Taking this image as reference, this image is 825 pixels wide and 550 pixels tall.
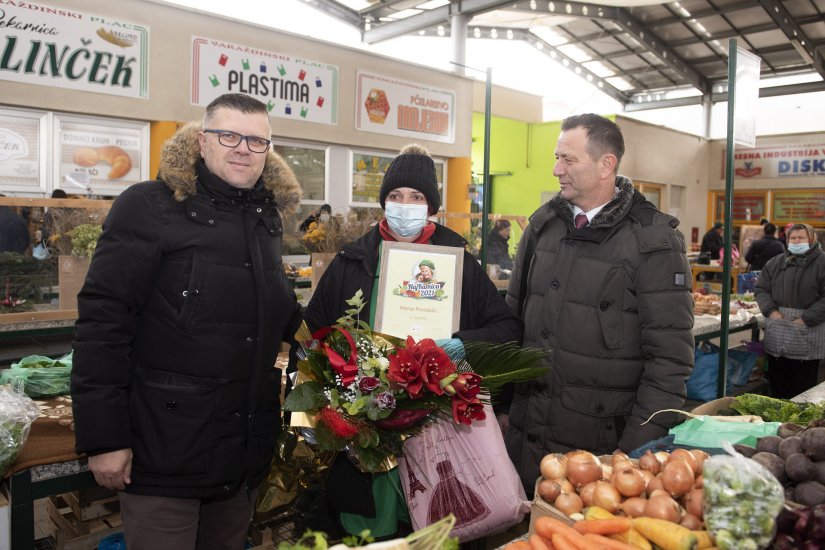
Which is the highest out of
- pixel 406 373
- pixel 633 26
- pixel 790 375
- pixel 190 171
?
pixel 633 26

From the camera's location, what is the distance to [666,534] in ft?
4.24

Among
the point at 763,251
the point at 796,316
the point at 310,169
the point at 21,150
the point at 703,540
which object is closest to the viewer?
the point at 703,540

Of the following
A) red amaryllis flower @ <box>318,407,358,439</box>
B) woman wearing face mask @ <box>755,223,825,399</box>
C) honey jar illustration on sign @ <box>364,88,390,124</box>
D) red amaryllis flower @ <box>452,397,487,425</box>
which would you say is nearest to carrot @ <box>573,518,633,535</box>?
red amaryllis flower @ <box>452,397,487,425</box>

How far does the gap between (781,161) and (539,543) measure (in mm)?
17637

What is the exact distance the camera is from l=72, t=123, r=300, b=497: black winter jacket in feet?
5.74

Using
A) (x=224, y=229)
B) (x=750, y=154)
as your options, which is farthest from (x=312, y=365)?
(x=750, y=154)

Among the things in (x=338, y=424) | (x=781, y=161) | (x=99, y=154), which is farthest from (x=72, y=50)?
(x=781, y=161)

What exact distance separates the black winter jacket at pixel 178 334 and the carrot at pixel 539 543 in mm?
957

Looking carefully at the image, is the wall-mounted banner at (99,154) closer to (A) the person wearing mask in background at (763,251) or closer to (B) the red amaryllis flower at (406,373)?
(B) the red amaryllis flower at (406,373)

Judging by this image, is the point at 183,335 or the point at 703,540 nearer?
the point at 703,540

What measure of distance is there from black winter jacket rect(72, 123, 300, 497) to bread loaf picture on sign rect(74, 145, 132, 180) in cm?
586

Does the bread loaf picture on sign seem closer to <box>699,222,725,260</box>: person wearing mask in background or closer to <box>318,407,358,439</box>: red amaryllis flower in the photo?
<box>318,407,358,439</box>: red amaryllis flower

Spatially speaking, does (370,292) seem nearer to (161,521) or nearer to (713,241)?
(161,521)

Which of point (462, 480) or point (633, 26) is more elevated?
Result: point (633, 26)
